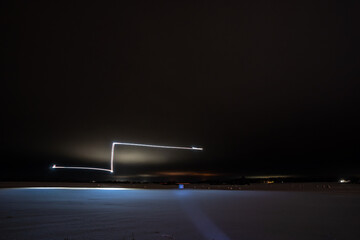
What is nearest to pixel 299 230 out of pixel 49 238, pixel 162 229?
pixel 162 229

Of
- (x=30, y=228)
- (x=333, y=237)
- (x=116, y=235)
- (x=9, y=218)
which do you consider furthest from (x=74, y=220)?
(x=333, y=237)

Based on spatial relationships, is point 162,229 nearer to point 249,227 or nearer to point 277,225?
point 249,227

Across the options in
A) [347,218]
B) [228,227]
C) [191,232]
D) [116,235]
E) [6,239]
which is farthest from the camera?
[347,218]

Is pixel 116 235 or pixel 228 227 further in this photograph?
pixel 228 227

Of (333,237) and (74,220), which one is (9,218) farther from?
(333,237)

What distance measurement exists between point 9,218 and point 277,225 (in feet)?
25.1

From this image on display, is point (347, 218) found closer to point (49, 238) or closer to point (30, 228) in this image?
point (49, 238)

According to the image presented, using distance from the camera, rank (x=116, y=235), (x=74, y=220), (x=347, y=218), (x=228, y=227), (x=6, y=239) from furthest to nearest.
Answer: (x=347, y=218) < (x=74, y=220) < (x=228, y=227) < (x=116, y=235) < (x=6, y=239)

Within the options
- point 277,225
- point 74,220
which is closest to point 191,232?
point 277,225

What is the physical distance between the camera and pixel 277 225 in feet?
24.9

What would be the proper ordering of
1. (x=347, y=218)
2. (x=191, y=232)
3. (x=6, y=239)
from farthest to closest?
1. (x=347, y=218)
2. (x=191, y=232)
3. (x=6, y=239)

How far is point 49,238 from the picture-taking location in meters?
5.79

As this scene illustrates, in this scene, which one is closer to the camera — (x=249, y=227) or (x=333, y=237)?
(x=333, y=237)

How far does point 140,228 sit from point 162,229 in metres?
0.54
